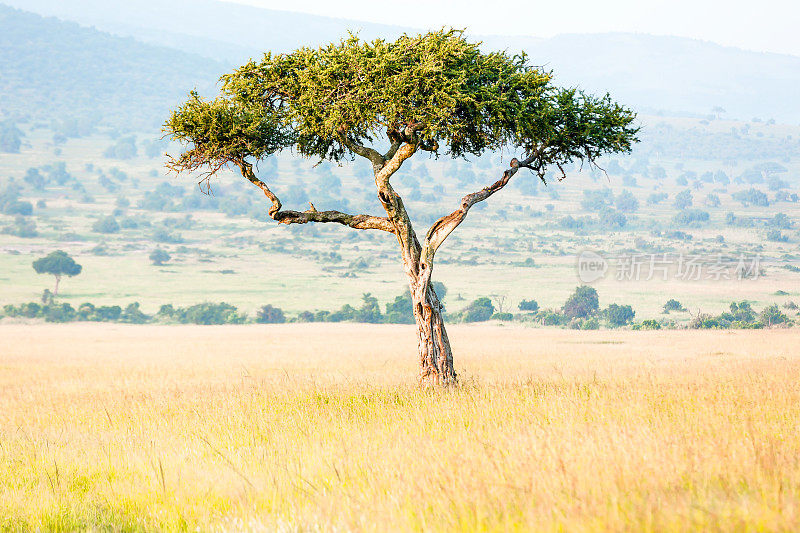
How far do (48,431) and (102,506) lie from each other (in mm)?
6770

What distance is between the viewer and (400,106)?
1559 centimetres

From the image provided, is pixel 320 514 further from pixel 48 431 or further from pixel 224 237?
Result: pixel 224 237

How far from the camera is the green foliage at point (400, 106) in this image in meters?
15.7

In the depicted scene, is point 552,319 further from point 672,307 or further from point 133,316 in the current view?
point 133,316

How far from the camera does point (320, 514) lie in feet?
24.7

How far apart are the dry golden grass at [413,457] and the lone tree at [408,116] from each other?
386 cm

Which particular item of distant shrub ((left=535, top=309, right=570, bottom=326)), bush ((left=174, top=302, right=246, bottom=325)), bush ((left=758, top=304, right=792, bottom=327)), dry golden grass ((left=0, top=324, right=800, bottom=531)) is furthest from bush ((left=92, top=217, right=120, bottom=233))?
dry golden grass ((left=0, top=324, right=800, bottom=531))

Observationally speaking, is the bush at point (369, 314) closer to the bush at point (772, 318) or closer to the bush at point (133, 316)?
the bush at point (133, 316)

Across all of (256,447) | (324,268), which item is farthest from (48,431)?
(324,268)

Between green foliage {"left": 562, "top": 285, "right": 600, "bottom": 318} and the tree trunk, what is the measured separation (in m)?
65.3

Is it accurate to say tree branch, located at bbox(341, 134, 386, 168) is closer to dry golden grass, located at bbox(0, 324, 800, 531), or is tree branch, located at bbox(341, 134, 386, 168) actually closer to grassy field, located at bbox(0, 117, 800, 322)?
dry golden grass, located at bbox(0, 324, 800, 531)

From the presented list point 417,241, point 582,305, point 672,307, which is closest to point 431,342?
point 417,241

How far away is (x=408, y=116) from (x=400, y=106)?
46 centimetres

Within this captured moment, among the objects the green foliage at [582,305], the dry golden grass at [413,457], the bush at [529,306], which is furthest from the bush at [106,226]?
the dry golden grass at [413,457]
